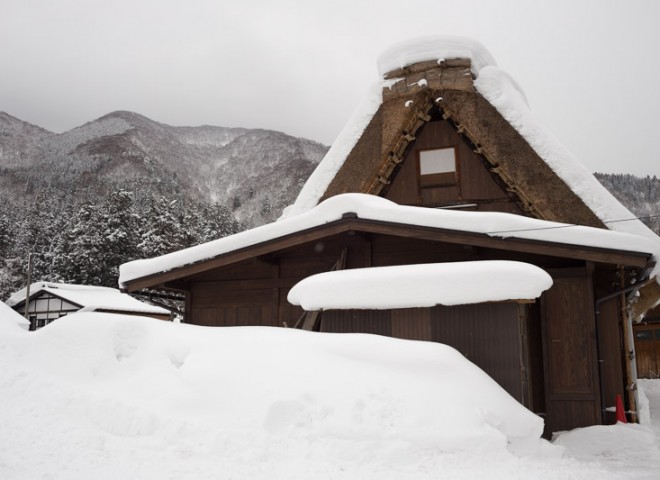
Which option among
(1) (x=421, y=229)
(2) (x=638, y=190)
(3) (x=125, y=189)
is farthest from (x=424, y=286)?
(2) (x=638, y=190)

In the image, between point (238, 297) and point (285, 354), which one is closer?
point (285, 354)

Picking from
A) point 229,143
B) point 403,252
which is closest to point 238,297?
point 403,252

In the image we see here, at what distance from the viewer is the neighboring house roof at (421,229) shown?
26.5ft

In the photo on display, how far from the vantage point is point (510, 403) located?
613 centimetres

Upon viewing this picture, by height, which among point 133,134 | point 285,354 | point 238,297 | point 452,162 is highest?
point 133,134

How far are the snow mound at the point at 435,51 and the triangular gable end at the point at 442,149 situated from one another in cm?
23

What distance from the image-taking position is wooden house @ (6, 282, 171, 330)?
3152 cm

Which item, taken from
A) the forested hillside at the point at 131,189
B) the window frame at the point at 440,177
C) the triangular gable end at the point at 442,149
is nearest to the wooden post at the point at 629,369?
the forested hillside at the point at 131,189

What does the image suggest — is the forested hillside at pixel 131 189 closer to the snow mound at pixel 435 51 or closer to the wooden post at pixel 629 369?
the wooden post at pixel 629 369

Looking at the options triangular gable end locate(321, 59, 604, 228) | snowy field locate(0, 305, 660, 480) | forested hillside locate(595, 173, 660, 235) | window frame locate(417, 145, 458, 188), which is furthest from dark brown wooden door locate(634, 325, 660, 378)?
forested hillside locate(595, 173, 660, 235)

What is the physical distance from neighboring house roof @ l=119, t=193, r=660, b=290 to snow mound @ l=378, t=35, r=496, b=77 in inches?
193

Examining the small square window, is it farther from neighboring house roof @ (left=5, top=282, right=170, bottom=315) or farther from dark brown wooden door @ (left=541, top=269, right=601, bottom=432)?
neighboring house roof @ (left=5, top=282, right=170, bottom=315)

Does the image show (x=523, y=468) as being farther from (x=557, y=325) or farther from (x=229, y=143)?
(x=229, y=143)

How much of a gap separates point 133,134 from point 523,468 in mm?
168119
